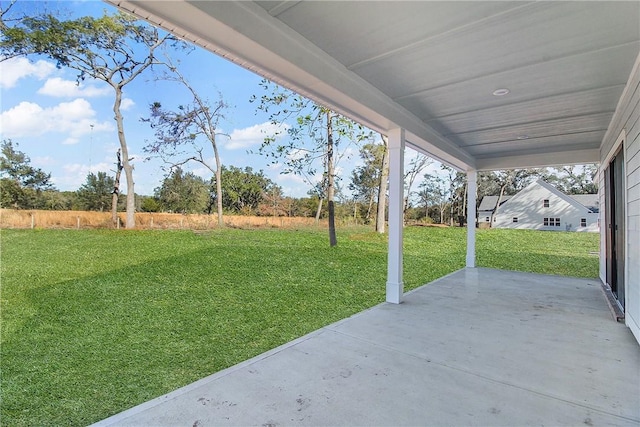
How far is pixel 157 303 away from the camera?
4.46 meters

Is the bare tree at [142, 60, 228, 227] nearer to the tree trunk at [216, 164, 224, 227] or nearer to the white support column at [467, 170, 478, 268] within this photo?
the tree trunk at [216, 164, 224, 227]

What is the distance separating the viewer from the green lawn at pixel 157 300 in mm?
2238

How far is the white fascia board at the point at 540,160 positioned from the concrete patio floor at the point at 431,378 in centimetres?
331

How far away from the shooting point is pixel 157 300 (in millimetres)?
4617

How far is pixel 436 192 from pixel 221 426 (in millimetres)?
24834

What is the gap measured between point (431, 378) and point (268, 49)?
246cm

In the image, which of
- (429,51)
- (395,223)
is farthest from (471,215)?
(429,51)

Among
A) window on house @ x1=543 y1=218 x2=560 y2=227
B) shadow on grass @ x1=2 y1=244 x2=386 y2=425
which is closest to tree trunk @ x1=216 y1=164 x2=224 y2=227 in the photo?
shadow on grass @ x1=2 y1=244 x2=386 y2=425

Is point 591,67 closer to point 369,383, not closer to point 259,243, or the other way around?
point 369,383

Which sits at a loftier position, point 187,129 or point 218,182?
point 187,129

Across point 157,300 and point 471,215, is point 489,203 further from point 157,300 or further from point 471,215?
point 157,300

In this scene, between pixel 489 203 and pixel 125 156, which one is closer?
pixel 125 156

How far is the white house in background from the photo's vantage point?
67.7 feet

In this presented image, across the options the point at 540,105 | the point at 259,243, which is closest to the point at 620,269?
the point at 540,105
